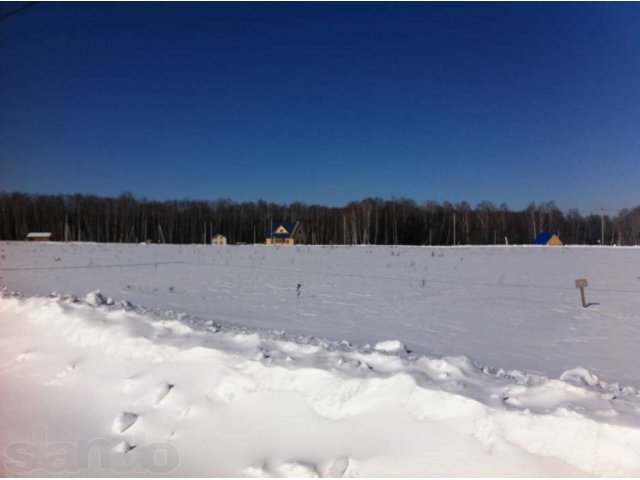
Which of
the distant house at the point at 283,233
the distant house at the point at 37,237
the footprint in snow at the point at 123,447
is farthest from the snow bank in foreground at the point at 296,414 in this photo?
the distant house at the point at 283,233

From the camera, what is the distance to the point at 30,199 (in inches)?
2427

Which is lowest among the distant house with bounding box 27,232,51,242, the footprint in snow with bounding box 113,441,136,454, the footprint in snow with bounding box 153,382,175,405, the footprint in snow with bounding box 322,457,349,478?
the footprint in snow with bounding box 113,441,136,454

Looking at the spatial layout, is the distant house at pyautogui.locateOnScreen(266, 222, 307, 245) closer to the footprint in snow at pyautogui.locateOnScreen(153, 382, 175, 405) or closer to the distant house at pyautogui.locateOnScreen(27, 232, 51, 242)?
the distant house at pyautogui.locateOnScreen(27, 232, 51, 242)

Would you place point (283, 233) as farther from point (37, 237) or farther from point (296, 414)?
point (296, 414)

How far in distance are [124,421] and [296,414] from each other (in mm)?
1532

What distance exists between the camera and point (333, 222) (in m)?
76.9

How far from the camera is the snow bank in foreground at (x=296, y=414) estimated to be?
305 cm

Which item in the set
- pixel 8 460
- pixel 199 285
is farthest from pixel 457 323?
pixel 199 285

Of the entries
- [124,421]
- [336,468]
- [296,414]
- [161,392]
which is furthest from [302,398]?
[124,421]

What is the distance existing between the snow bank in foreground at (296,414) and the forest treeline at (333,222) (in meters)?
63.8

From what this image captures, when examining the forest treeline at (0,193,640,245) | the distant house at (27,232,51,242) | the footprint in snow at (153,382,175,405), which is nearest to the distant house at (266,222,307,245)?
the forest treeline at (0,193,640,245)

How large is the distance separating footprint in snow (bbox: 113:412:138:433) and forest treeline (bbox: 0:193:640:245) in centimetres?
6459

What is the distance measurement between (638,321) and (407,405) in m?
7.85

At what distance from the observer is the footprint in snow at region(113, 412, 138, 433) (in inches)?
152
